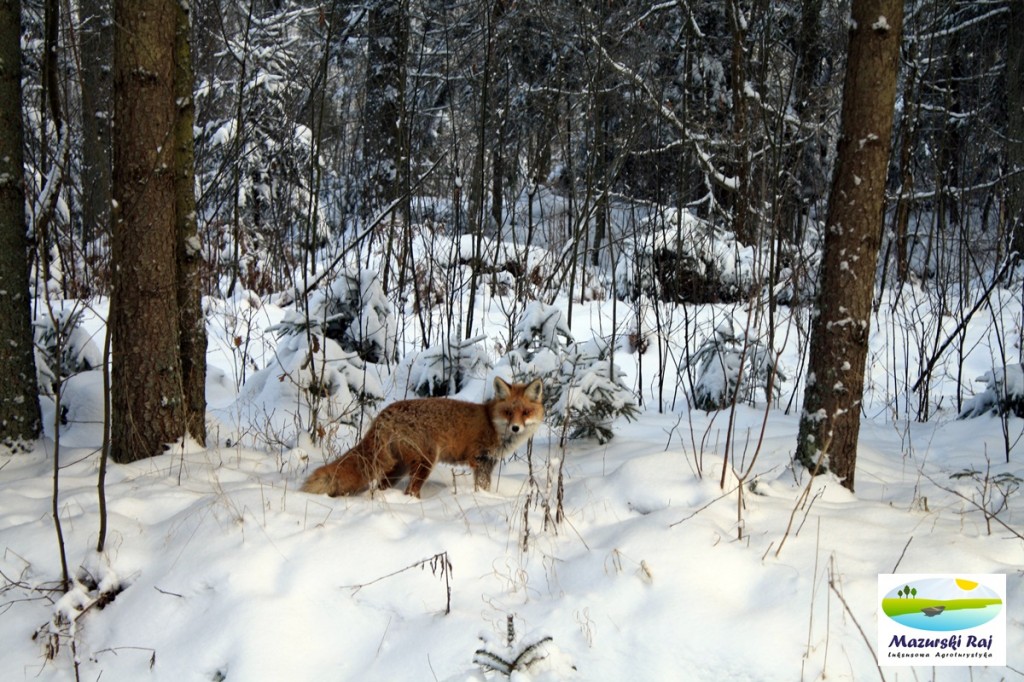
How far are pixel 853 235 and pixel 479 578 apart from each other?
2.92 metres

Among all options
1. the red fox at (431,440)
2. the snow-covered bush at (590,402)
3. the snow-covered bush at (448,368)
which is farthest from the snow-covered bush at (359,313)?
the red fox at (431,440)

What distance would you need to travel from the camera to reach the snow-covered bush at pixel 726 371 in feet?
25.5

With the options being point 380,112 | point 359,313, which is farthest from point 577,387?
point 380,112

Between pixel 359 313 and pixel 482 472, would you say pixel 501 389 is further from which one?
pixel 359 313

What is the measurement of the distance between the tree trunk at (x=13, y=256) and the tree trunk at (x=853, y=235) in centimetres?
528

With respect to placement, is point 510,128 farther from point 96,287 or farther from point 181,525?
point 181,525

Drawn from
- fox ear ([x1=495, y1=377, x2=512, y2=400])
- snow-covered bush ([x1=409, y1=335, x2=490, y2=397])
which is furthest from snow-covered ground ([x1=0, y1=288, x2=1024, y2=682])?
snow-covered bush ([x1=409, y1=335, x2=490, y2=397])

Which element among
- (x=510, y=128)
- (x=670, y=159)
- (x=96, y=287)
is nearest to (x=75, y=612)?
(x=96, y=287)

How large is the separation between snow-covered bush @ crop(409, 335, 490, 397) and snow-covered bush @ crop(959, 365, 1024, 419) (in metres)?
4.66

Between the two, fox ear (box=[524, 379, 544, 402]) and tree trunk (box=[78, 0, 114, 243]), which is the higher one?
tree trunk (box=[78, 0, 114, 243])

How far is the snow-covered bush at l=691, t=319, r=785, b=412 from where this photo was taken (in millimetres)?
7766

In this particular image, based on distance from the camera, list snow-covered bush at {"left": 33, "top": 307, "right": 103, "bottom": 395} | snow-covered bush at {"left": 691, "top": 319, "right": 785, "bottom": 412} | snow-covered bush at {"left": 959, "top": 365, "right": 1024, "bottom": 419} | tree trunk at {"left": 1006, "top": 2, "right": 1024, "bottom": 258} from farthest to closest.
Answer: tree trunk at {"left": 1006, "top": 2, "right": 1024, "bottom": 258}
snow-covered bush at {"left": 691, "top": 319, "right": 785, "bottom": 412}
snow-covered bush at {"left": 959, "top": 365, "right": 1024, "bottom": 419}
snow-covered bush at {"left": 33, "top": 307, "right": 103, "bottom": 395}

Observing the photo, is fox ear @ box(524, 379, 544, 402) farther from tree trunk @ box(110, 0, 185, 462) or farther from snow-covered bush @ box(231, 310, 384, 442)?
tree trunk @ box(110, 0, 185, 462)

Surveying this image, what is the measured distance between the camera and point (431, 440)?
16.7 ft
